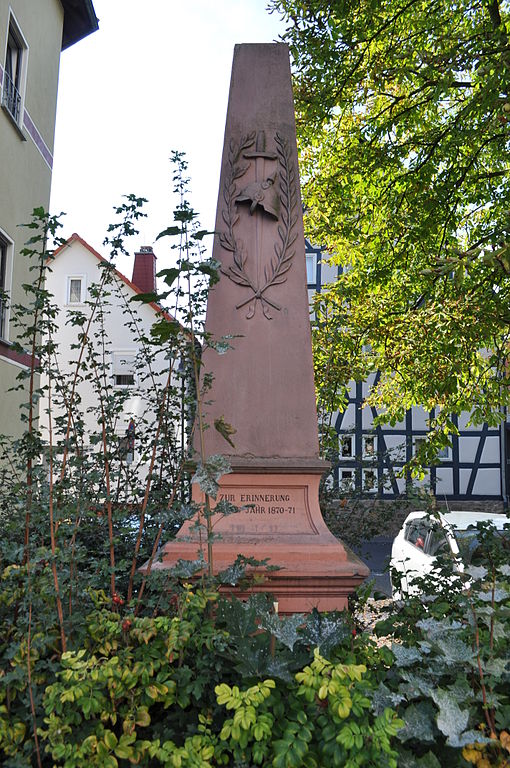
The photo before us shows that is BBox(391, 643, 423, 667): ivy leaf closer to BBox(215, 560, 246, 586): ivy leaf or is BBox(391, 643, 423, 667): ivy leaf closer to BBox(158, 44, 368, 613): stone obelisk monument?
BBox(215, 560, 246, 586): ivy leaf

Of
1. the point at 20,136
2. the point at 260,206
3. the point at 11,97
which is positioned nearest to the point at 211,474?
the point at 260,206

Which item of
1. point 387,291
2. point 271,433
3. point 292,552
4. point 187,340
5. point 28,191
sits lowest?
point 292,552

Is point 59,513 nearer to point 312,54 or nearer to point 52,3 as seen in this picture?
point 312,54

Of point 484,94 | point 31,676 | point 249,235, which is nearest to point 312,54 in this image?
point 484,94

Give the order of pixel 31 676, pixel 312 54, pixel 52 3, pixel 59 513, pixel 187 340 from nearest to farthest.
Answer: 1. pixel 31 676
2. pixel 59 513
3. pixel 187 340
4. pixel 312 54
5. pixel 52 3

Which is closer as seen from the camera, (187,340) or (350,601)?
(187,340)

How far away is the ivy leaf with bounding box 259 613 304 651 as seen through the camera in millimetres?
2188

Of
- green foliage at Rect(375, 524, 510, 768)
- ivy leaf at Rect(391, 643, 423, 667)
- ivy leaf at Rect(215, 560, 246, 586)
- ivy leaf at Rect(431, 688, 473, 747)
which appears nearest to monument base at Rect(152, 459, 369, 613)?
ivy leaf at Rect(215, 560, 246, 586)

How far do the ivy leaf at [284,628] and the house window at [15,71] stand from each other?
9085 millimetres

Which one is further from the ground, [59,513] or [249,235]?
[249,235]

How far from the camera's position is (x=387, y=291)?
8.74 metres

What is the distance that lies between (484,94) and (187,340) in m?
3.83

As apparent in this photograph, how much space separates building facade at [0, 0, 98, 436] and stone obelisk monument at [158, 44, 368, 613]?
524 cm

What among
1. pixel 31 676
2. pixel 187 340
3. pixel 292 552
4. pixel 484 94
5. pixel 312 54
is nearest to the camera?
pixel 31 676
